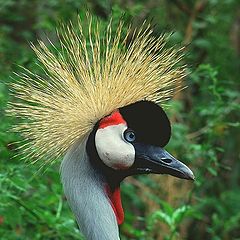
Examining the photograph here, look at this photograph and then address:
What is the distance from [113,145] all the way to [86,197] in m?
0.19

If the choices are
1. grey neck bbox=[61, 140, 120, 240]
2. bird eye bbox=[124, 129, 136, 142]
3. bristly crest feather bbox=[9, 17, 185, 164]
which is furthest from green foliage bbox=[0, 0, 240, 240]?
bird eye bbox=[124, 129, 136, 142]

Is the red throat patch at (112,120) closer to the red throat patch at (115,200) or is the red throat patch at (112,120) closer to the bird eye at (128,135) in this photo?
the bird eye at (128,135)

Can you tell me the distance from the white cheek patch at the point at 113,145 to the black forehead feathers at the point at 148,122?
0.04 meters

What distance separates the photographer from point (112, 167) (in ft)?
9.89

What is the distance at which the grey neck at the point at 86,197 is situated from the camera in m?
2.97

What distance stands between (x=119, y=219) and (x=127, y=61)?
0.52 meters

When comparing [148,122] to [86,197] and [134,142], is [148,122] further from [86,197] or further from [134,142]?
[86,197]

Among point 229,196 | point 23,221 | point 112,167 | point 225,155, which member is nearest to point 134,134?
point 112,167

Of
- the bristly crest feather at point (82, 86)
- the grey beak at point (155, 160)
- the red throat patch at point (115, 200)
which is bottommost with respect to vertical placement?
the red throat patch at point (115, 200)

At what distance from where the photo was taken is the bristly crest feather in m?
3.03

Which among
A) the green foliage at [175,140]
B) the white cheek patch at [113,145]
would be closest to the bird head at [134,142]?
the white cheek patch at [113,145]

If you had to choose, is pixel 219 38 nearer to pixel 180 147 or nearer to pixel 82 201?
pixel 180 147

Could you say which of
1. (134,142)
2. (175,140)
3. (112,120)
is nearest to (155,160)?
(134,142)

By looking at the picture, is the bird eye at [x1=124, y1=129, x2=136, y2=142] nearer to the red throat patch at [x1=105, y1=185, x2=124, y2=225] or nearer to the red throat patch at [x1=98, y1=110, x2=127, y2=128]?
the red throat patch at [x1=98, y1=110, x2=127, y2=128]
